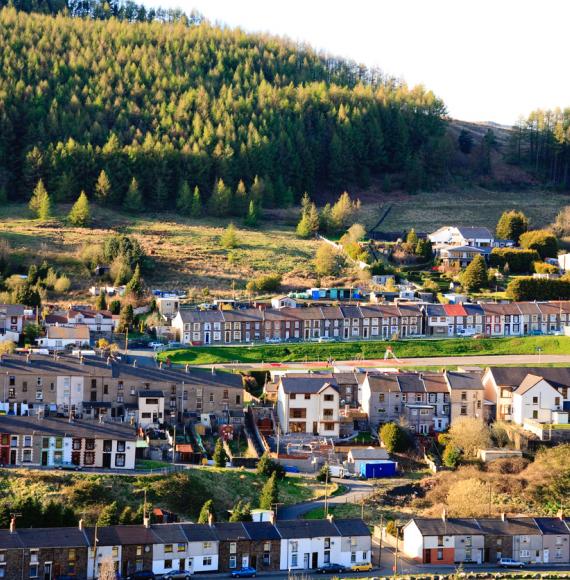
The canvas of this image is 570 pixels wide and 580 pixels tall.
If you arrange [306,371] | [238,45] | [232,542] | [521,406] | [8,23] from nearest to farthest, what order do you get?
[232,542] < [521,406] < [306,371] < [8,23] < [238,45]

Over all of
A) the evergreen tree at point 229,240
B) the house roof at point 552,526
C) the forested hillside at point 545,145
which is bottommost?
the house roof at point 552,526

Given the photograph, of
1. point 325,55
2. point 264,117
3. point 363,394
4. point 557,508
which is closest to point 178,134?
point 264,117

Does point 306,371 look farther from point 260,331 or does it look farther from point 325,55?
point 325,55

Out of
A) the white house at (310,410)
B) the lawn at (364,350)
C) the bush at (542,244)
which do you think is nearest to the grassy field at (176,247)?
the lawn at (364,350)

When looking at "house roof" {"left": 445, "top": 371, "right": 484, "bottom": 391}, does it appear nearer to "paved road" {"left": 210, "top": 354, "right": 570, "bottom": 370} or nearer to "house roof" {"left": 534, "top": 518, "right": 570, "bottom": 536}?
"paved road" {"left": 210, "top": 354, "right": 570, "bottom": 370}

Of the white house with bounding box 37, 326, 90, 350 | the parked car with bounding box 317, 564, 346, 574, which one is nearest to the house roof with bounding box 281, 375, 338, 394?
the white house with bounding box 37, 326, 90, 350

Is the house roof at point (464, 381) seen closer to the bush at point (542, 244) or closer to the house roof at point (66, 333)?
the house roof at point (66, 333)
